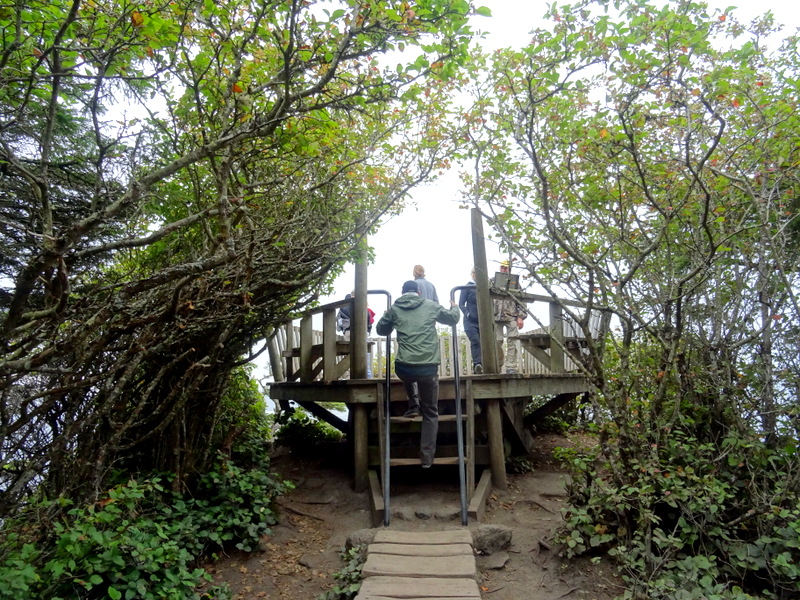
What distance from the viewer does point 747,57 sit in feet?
15.4

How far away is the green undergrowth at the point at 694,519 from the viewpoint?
3859 millimetres

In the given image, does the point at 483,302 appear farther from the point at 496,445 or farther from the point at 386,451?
the point at 386,451

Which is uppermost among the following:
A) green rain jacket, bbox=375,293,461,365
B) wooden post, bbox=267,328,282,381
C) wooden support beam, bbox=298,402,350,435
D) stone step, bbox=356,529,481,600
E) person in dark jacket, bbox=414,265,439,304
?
person in dark jacket, bbox=414,265,439,304

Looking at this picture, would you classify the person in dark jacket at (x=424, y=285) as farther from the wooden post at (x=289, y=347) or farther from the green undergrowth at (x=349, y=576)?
the green undergrowth at (x=349, y=576)

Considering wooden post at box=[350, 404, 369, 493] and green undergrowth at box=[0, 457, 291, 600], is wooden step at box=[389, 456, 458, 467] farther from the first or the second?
green undergrowth at box=[0, 457, 291, 600]

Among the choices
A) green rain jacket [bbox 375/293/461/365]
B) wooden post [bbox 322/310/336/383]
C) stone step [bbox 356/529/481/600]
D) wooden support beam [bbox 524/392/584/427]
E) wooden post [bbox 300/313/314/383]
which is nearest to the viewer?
stone step [bbox 356/529/481/600]

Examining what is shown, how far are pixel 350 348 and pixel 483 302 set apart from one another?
174 centimetres

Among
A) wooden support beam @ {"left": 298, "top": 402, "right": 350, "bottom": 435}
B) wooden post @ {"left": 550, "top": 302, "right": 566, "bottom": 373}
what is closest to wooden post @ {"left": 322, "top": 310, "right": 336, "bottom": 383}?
wooden support beam @ {"left": 298, "top": 402, "right": 350, "bottom": 435}

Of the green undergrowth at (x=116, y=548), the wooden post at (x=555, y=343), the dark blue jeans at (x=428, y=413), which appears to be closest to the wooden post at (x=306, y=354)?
the dark blue jeans at (x=428, y=413)

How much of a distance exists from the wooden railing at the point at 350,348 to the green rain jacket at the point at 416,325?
2.87ft

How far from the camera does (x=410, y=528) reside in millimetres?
5422

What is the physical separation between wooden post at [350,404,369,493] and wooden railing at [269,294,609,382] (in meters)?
0.59

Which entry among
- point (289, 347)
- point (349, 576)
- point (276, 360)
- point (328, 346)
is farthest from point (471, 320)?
point (349, 576)

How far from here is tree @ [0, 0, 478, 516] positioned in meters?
3.07
